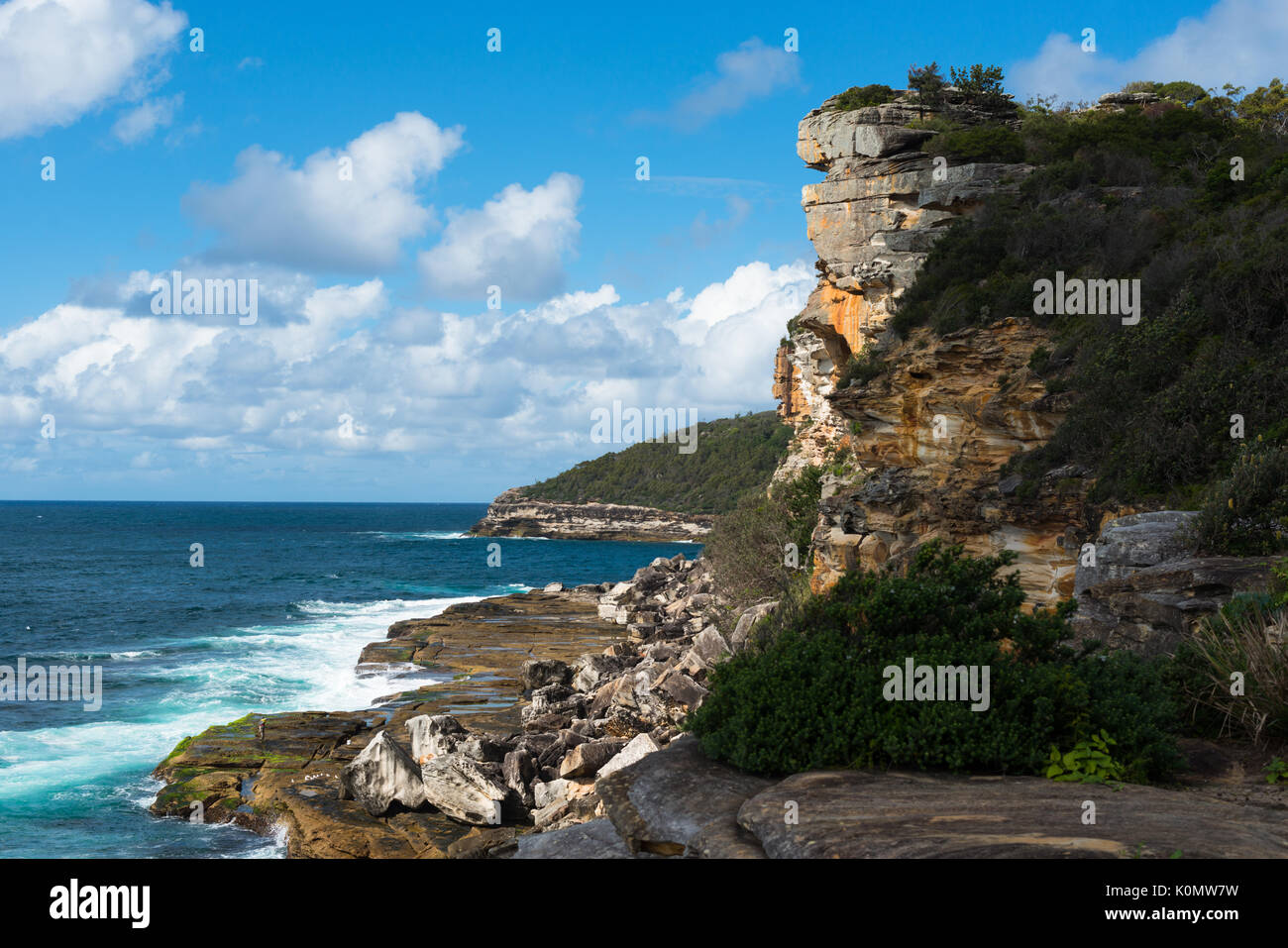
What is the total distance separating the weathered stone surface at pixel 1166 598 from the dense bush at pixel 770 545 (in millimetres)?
19228

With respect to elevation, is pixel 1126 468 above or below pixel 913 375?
below

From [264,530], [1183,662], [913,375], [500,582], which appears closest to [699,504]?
[500,582]

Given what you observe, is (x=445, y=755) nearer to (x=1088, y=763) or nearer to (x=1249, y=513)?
(x=1088, y=763)

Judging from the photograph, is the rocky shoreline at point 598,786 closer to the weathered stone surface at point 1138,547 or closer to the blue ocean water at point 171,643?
the blue ocean water at point 171,643

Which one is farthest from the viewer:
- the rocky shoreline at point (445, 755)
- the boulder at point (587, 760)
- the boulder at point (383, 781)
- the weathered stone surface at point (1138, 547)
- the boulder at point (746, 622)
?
the boulder at point (746, 622)

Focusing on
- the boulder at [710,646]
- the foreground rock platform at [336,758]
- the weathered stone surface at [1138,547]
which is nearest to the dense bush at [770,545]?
the foreground rock platform at [336,758]

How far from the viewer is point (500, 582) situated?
74750 millimetres

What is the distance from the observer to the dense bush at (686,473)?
5290 inches

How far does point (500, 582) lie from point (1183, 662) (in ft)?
226

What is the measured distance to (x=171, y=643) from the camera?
137ft

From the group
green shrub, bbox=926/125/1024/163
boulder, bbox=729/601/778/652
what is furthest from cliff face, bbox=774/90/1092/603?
boulder, bbox=729/601/778/652

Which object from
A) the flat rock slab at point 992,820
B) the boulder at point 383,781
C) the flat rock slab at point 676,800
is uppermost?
the flat rock slab at point 992,820
